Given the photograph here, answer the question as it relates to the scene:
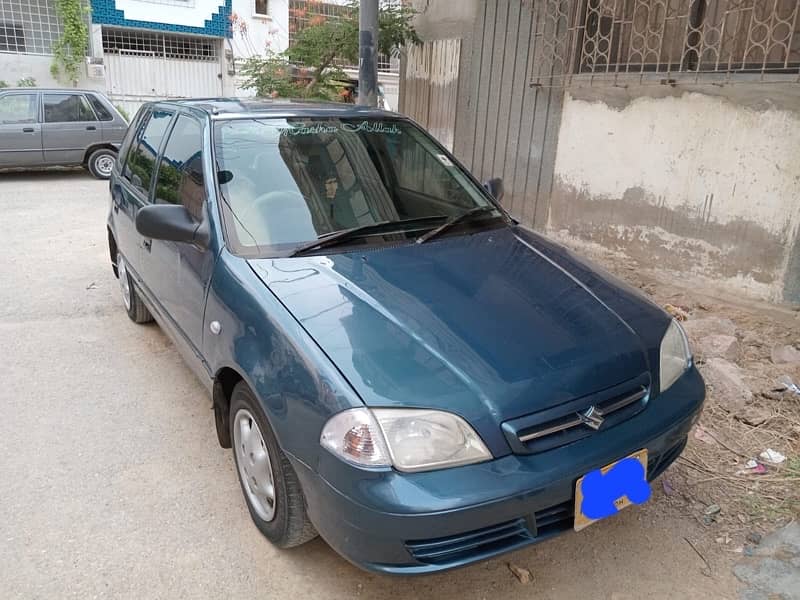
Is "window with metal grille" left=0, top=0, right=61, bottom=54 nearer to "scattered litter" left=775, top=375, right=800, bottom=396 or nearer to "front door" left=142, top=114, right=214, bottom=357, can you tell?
"front door" left=142, top=114, right=214, bottom=357

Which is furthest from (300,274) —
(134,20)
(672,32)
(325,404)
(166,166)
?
(134,20)

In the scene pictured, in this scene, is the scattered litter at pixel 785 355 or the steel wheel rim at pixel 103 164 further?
the steel wheel rim at pixel 103 164

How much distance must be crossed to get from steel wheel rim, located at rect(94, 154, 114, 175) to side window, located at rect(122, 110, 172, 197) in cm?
776

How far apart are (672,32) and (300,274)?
4245 millimetres

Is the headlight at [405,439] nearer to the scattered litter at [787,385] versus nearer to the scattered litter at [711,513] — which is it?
the scattered litter at [711,513]

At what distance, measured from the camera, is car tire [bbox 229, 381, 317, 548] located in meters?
2.23

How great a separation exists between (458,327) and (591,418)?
534 mm

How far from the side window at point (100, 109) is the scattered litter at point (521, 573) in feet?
36.4

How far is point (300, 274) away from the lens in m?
2.51

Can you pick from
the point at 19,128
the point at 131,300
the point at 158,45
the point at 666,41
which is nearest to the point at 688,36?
the point at 666,41

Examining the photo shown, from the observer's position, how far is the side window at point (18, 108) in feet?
34.0

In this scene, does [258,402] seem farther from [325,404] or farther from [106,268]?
[106,268]

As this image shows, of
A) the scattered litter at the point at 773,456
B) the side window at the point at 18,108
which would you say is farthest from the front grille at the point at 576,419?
the side window at the point at 18,108

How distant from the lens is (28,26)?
15438 millimetres
